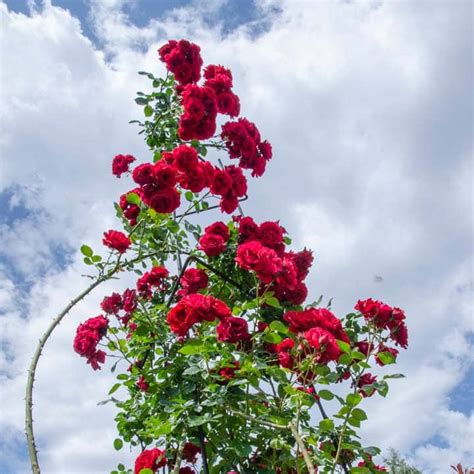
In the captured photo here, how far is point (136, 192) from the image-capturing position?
10.7 ft

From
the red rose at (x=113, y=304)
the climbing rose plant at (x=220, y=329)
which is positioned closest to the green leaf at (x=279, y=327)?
the climbing rose plant at (x=220, y=329)

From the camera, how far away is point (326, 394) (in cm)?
235

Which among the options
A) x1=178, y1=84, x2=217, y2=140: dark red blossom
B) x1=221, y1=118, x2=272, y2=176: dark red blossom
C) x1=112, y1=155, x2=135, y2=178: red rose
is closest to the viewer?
x1=178, y1=84, x2=217, y2=140: dark red blossom

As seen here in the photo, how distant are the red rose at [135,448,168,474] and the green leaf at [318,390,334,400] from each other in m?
0.86

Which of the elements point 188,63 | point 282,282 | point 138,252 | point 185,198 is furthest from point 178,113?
point 282,282

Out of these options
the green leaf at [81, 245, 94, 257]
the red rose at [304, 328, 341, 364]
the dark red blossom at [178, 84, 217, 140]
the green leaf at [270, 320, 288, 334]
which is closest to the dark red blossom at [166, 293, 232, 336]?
the green leaf at [270, 320, 288, 334]

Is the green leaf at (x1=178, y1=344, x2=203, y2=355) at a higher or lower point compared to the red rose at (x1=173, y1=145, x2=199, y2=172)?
lower

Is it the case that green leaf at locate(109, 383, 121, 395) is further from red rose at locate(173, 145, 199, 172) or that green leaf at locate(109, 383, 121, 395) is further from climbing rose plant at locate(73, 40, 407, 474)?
red rose at locate(173, 145, 199, 172)

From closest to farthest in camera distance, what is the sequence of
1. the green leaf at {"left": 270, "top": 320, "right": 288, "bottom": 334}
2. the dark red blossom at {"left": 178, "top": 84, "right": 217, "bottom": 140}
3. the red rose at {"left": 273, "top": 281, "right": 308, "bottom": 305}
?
the green leaf at {"left": 270, "top": 320, "right": 288, "bottom": 334} < the red rose at {"left": 273, "top": 281, "right": 308, "bottom": 305} < the dark red blossom at {"left": 178, "top": 84, "right": 217, "bottom": 140}

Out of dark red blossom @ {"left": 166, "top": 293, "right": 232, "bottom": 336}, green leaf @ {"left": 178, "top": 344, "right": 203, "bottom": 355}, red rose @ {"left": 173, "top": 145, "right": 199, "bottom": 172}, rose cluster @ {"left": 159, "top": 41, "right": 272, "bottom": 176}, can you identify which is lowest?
green leaf @ {"left": 178, "top": 344, "right": 203, "bottom": 355}

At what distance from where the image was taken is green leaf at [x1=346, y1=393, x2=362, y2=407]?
2227 millimetres

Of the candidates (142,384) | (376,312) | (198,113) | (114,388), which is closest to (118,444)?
(114,388)

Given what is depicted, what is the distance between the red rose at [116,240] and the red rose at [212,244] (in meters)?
0.46

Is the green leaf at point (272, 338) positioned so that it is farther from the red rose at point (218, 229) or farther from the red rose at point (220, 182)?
the red rose at point (220, 182)
